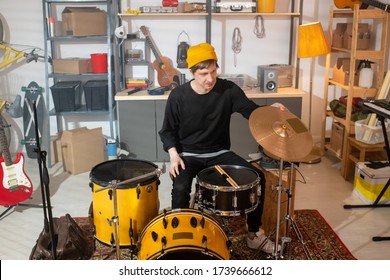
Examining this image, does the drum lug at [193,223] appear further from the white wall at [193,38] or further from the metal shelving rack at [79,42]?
the white wall at [193,38]

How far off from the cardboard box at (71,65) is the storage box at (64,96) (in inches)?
5.6

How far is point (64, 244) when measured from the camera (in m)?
2.53

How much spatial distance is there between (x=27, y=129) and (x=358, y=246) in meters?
3.25

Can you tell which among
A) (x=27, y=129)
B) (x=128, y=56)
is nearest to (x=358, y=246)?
(x=128, y=56)

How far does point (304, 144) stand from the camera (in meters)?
2.16

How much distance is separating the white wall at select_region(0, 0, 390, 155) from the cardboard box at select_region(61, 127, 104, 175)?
56cm

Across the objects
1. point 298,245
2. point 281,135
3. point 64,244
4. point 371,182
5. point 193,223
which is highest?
point 281,135

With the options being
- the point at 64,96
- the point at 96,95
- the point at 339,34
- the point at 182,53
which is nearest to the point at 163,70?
the point at 182,53

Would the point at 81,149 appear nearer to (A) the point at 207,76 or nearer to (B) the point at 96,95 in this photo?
(B) the point at 96,95

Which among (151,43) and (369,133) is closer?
(369,133)

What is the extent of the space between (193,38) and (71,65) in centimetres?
124

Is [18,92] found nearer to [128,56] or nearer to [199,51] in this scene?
[128,56]

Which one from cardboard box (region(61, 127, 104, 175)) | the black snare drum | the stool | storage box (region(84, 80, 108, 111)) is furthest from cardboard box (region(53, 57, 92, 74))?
the stool
